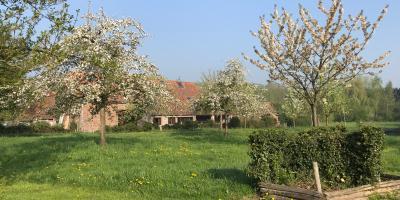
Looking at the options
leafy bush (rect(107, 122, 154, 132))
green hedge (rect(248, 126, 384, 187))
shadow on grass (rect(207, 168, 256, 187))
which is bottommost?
shadow on grass (rect(207, 168, 256, 187))

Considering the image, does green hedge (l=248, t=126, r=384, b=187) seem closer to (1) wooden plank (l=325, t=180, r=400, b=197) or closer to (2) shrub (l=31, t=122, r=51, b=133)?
(1) wooden plank (l=325, t=180, r=400, b=197)

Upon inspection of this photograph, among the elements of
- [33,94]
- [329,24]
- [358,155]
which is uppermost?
[329,24]

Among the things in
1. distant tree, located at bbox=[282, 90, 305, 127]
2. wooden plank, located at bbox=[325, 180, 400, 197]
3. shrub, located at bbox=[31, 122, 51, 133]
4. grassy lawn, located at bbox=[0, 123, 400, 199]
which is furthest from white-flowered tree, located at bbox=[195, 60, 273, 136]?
shrub, located at bbox=[31, 122, 51, 133]

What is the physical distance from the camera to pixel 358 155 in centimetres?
1194

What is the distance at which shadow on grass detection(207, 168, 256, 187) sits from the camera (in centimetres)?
1207

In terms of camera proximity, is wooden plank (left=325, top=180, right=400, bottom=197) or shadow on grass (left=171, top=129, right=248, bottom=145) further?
shadow on grass (left=171, top=129, right=248, bottom=145)

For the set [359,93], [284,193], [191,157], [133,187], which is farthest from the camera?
[359,93]

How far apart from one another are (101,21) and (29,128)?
3890cm

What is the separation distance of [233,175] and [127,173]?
3138 mm

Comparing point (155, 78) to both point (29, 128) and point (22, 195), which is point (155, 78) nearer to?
point (22, 195)

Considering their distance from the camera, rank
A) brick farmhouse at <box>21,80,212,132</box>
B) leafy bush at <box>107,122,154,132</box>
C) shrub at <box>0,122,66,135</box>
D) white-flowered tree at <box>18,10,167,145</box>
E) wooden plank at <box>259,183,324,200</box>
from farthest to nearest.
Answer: leafy bush at <box>107,122,154,132</box> < brick farmhouse at <box>21,80,212,132</box> < shrub at <box>0,122,66,135</box> < white-flowered tree at <box>18,10,167,145</box> < wooden plank at <box>259,183,324,200</box>

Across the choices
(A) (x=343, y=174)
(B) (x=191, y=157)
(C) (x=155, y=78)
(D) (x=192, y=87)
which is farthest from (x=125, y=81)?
(D) (x=192, y=87)

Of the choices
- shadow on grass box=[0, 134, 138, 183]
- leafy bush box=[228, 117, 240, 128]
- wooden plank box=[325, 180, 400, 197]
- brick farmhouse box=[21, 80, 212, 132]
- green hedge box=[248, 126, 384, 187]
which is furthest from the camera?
leafy bush box=[228, 117, 240, 128]

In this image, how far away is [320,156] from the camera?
11.9m
